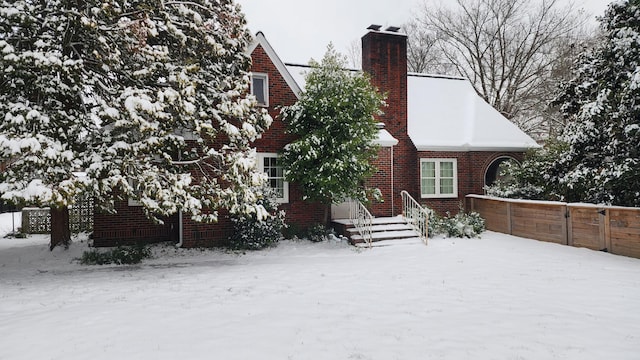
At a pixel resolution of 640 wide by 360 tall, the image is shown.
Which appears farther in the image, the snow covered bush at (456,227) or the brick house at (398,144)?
the snow covered bush at (456,227)

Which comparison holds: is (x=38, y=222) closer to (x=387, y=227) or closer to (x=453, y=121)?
(x=387, y=227)

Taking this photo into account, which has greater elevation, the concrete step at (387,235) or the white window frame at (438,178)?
the white window frame at (438,178)

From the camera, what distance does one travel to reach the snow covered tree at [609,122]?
36.1 feet

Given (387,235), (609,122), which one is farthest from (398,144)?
(609,122)

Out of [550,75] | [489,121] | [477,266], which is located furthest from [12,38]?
[550,75]

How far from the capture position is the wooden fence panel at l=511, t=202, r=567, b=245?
12321mm

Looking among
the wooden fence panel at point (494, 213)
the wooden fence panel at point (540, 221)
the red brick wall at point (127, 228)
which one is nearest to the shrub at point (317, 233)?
the red brick wall at point (127, 228)

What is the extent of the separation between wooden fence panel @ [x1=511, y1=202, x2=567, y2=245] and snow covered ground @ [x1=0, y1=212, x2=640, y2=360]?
0.93 meters

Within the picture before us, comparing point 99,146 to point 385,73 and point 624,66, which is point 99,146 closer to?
point 385,73

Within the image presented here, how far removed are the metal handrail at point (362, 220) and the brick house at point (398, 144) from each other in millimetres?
1203

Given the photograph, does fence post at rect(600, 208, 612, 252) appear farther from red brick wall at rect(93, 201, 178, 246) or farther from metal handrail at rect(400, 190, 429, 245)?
red brick wall at rect(93, 201, 178, 246)

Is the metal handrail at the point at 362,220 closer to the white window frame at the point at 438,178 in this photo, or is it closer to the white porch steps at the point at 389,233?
the white porch steps at the point at 389,233

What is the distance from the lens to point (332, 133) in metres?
12.6

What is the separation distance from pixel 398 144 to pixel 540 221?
19.7ft
